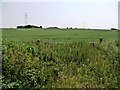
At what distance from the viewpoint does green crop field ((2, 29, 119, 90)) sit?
8.84 meters

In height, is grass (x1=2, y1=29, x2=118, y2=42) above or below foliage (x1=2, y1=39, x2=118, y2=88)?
above

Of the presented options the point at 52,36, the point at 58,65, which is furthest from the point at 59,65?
the point at 52,36

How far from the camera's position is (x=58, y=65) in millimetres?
10516

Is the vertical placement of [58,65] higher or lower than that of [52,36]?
lower

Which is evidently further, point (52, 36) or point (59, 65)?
point (52, 36)

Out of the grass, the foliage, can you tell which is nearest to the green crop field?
the foliage

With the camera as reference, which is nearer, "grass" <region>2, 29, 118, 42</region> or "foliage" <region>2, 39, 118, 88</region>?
"foliage" <region>2, 39, 118, 88</region>

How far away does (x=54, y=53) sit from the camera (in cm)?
1164

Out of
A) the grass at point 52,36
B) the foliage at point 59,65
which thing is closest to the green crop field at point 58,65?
the foliage at point 59,65

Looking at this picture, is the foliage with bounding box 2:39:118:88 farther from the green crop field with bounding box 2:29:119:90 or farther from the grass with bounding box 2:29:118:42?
the grass with bounding box 2:29:118:42

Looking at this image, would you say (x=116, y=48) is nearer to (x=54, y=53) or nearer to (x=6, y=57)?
(x=54, y=53)

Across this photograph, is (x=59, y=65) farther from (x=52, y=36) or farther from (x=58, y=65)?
(x=52, y=36)

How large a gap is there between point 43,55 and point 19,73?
2.33 meters

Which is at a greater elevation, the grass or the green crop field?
the grass
